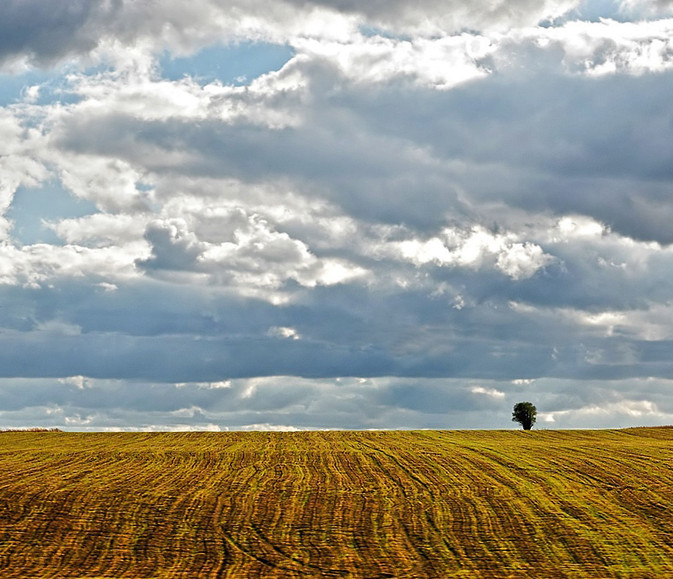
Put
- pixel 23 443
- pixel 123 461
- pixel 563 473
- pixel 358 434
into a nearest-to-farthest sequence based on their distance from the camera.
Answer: pixel 563 473 < pixel 123 461 < pixel 23 443 < pixel 358 434

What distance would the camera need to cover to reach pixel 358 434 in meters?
93.4

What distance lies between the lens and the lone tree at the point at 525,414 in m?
120

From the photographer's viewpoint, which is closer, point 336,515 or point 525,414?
point 336,515

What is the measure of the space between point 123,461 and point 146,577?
1141 inches

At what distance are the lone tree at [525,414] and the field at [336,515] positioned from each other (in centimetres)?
5232

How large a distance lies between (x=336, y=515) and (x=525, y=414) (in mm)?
79924

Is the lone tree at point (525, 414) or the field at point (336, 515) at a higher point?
the lone tree at point (525, 414)

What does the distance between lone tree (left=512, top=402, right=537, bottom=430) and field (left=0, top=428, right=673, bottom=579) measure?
5232 centimetres

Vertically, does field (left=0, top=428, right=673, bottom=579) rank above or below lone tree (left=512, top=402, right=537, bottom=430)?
below

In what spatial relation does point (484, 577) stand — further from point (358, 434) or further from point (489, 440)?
point (358, 434)

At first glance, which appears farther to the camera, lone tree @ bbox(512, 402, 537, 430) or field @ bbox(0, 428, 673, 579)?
lone tree @ bbox(512, 402, 537, 430)

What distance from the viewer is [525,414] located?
12025cm

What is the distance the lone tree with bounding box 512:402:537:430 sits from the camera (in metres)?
120

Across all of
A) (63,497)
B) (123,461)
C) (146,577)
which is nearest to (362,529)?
(146,577)
